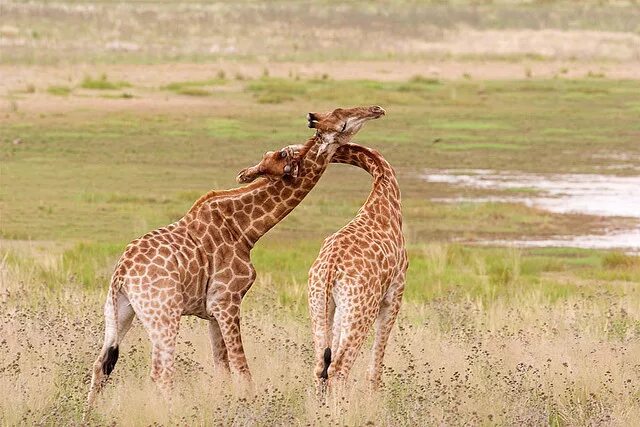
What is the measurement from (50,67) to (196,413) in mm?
34895

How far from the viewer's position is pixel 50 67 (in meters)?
40.8

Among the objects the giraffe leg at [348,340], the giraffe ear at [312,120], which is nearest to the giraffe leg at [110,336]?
the giraffe leg at [348,340]

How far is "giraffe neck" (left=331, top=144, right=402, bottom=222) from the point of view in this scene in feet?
24.7

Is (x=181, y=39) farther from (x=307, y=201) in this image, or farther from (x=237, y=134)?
(x=307, y=201)

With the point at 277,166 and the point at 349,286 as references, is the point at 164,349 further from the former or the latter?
the point at 277,166

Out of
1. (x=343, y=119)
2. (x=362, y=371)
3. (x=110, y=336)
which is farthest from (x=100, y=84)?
(x=110, y=336)

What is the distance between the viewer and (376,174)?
7.61m

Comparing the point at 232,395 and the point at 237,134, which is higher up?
the point at 232,395

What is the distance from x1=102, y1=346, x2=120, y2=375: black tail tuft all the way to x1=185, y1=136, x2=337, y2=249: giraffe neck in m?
0.76

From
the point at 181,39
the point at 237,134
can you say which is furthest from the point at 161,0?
the point at 237,134

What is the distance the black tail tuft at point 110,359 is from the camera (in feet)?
22.4

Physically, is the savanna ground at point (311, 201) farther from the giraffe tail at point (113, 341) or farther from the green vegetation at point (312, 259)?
the giraffe tail at point (113, 341)

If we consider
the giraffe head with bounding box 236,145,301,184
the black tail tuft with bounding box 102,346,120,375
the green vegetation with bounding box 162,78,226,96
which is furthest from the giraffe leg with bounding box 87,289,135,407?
the green vegetation with bounding box 162,78,226,96

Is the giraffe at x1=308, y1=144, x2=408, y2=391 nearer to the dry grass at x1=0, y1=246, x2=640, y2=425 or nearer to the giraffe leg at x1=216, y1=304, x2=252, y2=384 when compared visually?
the dry grass at x1=0, y1=246, x2=640, y2=425
